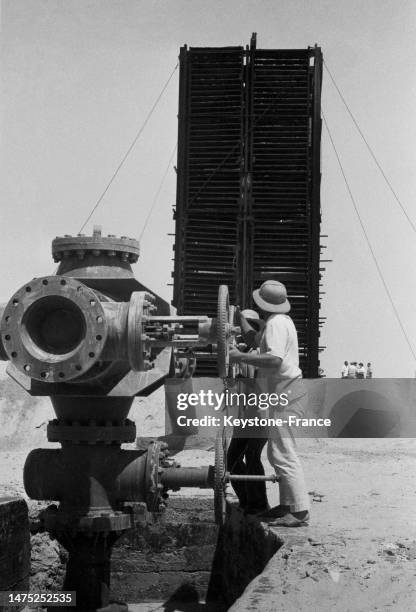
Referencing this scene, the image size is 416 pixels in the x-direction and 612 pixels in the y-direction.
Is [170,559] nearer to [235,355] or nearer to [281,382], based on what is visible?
[281,382]

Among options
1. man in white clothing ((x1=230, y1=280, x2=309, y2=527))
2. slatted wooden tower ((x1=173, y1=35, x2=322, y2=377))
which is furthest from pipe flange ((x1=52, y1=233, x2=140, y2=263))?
slatted wooden tower ((x1=173, y1=35, x2=322, y2=377))

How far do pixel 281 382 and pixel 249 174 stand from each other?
8124 mm

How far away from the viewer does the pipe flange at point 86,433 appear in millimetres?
4969

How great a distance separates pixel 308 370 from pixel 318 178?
115 inches

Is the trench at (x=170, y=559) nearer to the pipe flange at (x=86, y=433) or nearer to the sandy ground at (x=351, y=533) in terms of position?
the sandy ground at (x=351, y=533)

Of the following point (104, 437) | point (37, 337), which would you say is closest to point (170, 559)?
point (104, 437)

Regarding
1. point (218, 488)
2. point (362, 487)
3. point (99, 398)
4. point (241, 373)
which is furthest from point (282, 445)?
point (362, 487)

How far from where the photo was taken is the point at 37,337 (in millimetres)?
4336

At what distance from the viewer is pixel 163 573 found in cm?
708

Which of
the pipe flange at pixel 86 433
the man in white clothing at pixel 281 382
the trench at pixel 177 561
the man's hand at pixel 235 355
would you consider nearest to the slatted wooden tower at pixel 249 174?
the trench at pixel 177 561

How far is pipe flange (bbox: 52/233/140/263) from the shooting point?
200 inches

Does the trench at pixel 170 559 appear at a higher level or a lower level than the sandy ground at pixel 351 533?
lower

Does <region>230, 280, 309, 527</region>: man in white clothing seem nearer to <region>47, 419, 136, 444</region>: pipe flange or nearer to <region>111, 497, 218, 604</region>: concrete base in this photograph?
<region>47, 419, 136, 444</region>: pipe flange

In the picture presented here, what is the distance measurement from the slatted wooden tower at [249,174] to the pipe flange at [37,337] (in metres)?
9.01
